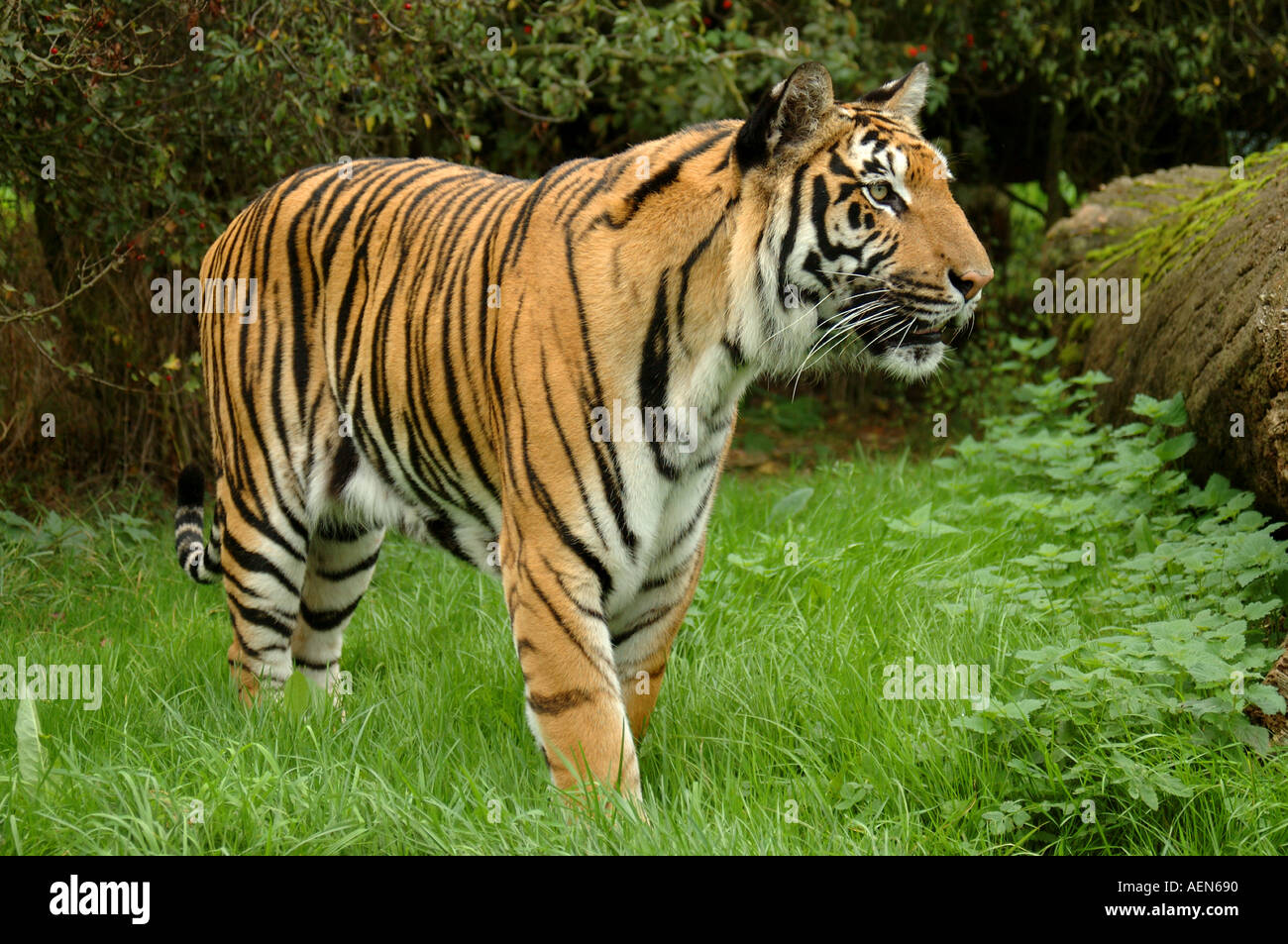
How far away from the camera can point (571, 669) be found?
3.10m

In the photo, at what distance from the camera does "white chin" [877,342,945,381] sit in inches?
126

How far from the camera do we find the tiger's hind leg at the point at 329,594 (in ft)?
13.9

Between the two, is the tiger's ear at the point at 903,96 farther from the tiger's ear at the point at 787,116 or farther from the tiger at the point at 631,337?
the tiger's ear at the point at 787,116

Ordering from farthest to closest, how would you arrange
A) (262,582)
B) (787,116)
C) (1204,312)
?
1. (1204,312)
2. (262,582)
3. (787,116)

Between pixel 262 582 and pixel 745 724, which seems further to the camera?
pixel 262 582

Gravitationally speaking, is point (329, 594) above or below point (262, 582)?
below

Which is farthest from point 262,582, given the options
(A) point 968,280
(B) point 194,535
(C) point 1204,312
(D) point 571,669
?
(C) point 1204,312

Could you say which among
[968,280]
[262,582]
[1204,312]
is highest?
[968,280]

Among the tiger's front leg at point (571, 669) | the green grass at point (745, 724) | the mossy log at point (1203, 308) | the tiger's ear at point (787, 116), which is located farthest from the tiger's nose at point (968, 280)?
the mossy log at point (1203, 308)

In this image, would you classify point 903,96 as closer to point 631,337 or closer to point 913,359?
point 913,359

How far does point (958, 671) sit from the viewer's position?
3701 mm

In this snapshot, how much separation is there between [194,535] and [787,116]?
2507 millimetres

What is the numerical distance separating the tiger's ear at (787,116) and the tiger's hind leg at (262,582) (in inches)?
72.6
